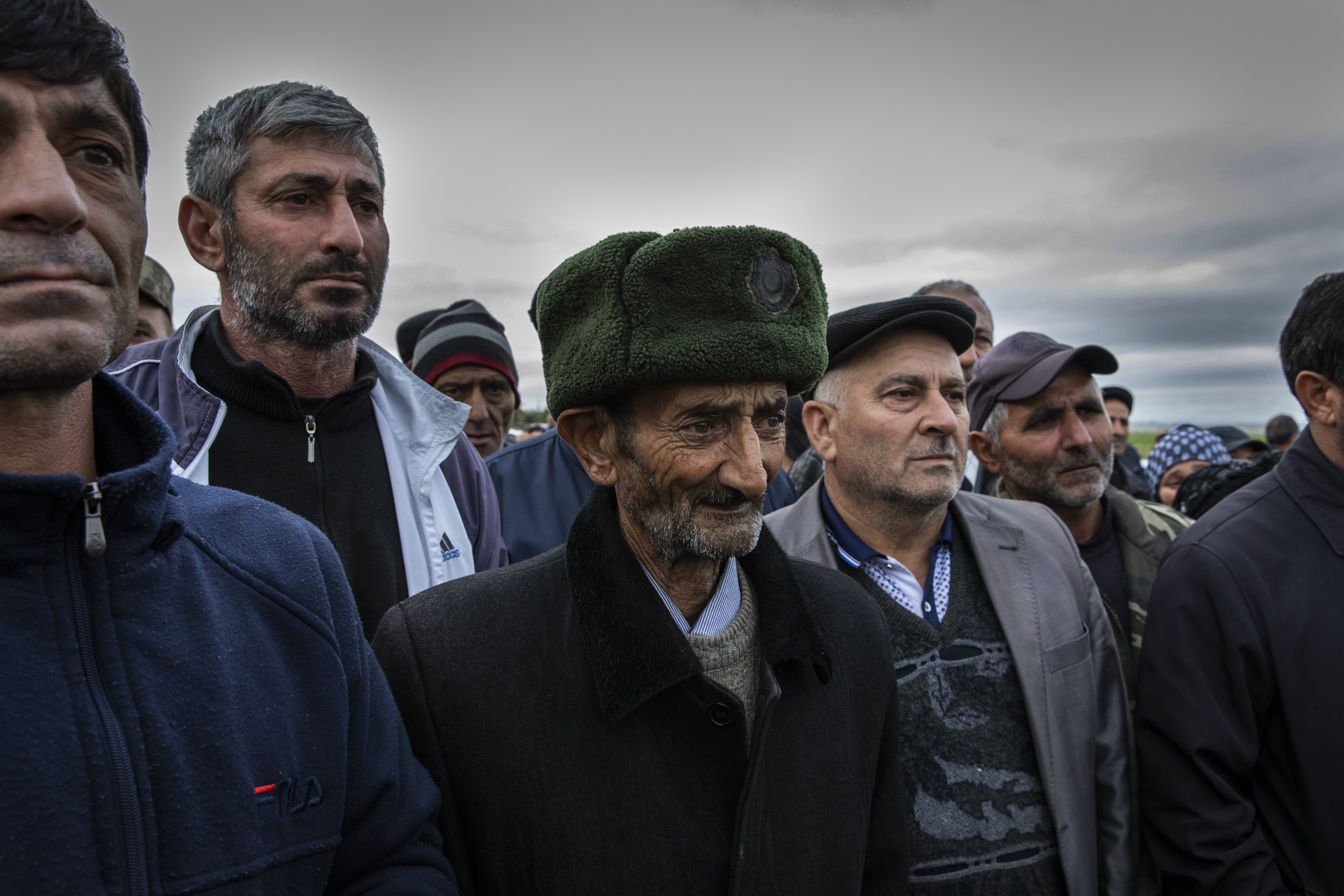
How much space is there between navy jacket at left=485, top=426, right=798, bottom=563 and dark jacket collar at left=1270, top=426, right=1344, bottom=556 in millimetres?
2214

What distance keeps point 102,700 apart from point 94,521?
8.9 inches

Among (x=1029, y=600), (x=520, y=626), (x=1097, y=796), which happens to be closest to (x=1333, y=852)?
(x=1097, y=796)

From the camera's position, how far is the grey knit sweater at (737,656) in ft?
5.79

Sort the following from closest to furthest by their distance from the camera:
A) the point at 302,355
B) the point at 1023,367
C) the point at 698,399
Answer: the point at 698,399
the point at 302,355
the point at 1023,367

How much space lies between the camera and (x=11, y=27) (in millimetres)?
1100

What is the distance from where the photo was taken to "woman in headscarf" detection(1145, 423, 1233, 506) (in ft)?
21.2

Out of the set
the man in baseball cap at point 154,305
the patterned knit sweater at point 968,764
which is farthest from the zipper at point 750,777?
the man in baseball cap at point 154,305

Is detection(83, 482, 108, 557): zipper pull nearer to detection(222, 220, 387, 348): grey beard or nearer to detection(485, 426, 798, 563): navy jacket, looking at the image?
detection(222, 220, 387, 348): grey beard

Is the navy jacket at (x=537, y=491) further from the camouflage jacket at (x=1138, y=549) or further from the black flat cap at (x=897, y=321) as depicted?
the camouflage jacket at (x=1138, y=549)

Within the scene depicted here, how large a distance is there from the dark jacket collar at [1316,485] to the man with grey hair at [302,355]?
2.42 m

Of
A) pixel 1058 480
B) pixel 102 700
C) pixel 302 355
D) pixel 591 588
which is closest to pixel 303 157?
pixel 302 355

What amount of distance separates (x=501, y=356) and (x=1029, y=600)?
109 inches

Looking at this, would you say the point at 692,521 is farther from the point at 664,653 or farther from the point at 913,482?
the point at 913,482

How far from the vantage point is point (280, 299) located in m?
2.34
